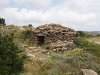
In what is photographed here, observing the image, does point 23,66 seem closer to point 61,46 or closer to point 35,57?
point 35,57

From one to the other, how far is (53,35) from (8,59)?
6.59 m

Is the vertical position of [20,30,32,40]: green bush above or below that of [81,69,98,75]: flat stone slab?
above

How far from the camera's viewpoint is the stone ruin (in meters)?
17.9

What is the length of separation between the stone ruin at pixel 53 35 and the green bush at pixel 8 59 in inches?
196

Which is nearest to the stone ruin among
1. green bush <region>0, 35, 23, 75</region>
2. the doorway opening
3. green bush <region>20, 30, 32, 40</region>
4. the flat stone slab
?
the doorway opening

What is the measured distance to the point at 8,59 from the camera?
39.2ft

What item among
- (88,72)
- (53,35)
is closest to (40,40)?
(53,35)

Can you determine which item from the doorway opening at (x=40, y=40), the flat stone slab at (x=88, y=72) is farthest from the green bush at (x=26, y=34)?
the flat stone slab at (x=88, y=72)

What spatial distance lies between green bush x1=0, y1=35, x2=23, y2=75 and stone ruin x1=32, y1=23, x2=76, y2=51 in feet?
16.3

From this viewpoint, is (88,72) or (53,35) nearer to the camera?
(88,72)

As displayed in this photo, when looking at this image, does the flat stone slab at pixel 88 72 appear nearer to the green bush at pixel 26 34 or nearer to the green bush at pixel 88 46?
the green bush at pixel 88 46

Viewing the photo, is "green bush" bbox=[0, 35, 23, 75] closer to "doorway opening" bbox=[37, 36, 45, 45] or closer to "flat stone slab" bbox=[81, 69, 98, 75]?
"flat stone slab" bbox=[81, 69, 98, 75]

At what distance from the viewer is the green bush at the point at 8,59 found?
11.6 meters

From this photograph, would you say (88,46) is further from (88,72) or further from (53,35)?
(88,72)
